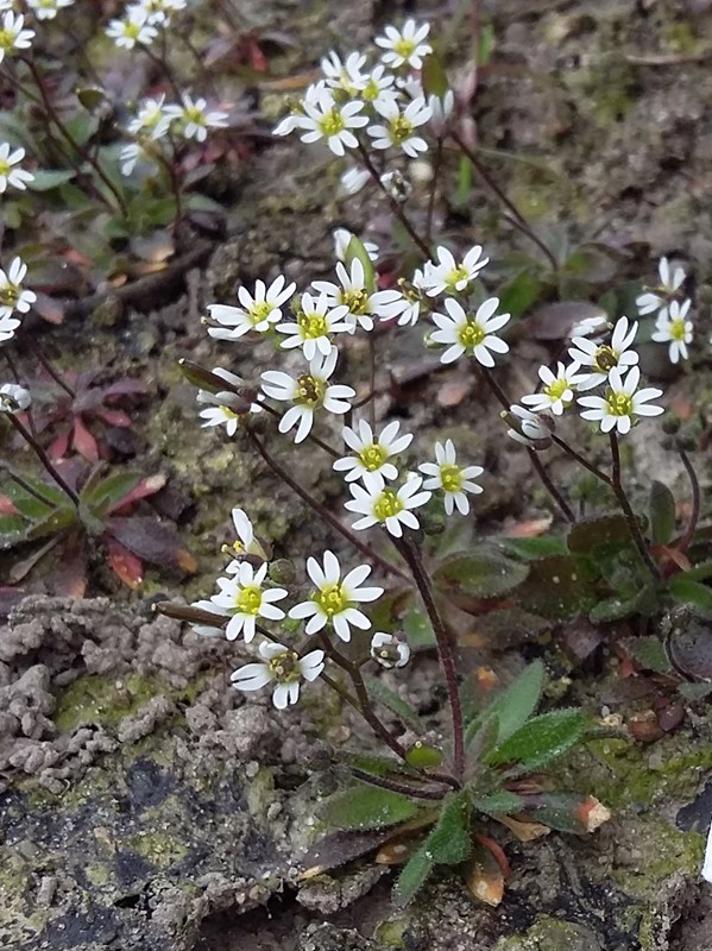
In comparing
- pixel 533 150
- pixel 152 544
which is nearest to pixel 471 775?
pixel 152 544

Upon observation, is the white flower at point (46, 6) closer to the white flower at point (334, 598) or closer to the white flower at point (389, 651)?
the white flower at point (334, 598)

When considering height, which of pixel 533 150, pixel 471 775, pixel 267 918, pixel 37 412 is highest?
pixel 533 150

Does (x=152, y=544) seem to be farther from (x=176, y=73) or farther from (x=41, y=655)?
(x=176, y=73)

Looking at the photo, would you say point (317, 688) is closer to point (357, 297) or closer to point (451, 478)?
point (451, 478)

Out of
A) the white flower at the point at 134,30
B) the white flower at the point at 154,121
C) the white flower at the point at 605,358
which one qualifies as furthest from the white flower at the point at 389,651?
the white flower at the point at 134,30

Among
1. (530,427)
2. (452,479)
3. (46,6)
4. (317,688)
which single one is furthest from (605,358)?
(46,6)

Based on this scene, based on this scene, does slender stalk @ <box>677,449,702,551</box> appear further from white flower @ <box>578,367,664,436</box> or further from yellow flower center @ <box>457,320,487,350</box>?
yellow flower center @ <box>457,320,487,350</box>
